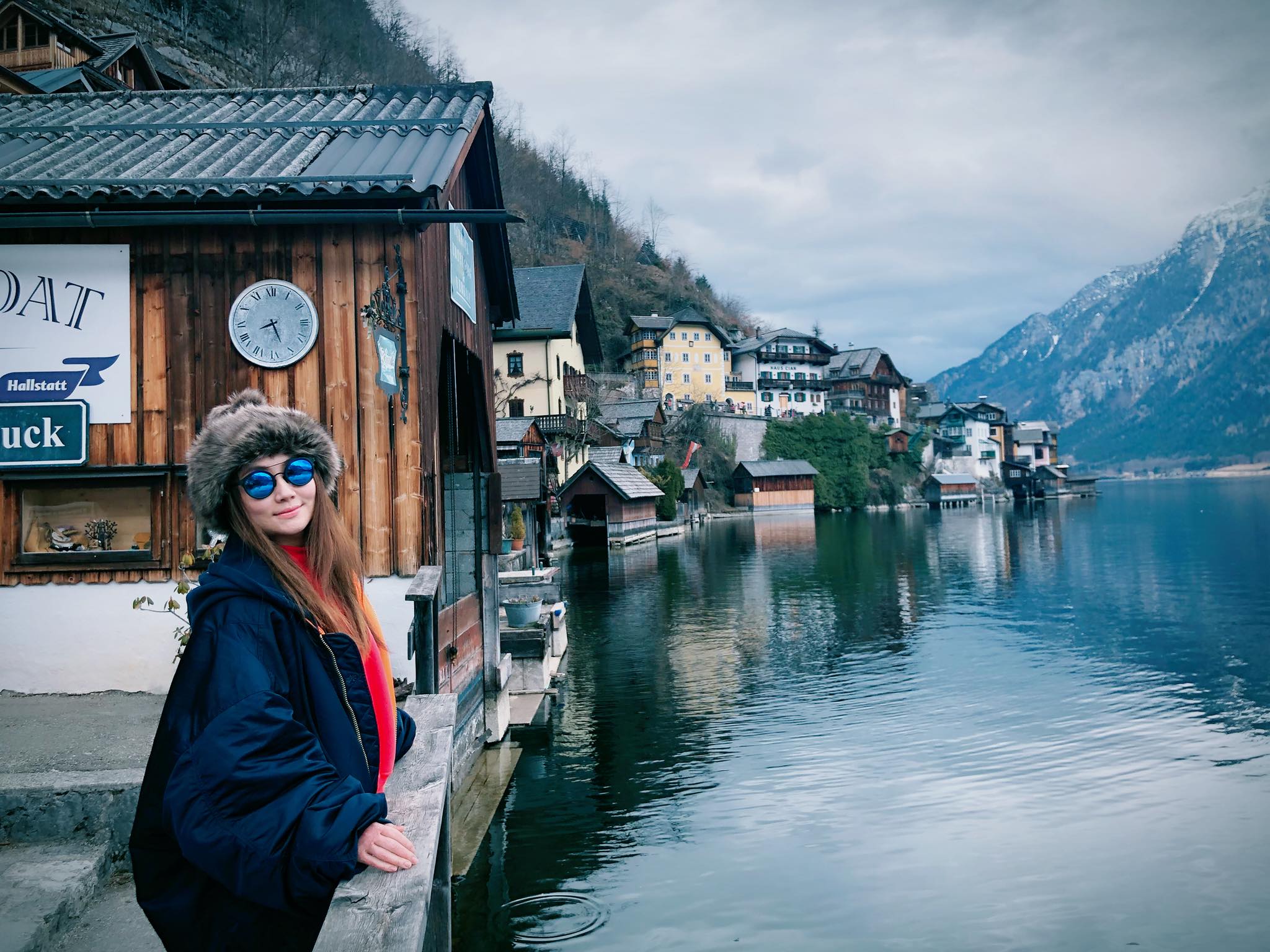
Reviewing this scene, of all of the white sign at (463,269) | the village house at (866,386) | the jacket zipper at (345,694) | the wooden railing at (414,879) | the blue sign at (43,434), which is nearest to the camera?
the wooden railing at (414,879)

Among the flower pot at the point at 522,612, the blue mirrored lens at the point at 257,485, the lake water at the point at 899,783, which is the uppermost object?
the blue mirrored lens at the point at 257,485

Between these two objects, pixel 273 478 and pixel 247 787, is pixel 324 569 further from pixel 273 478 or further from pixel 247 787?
pixel 247 787

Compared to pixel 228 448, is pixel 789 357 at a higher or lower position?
higher

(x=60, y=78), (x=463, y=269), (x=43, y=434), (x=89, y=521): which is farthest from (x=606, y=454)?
(x=43, y=434)

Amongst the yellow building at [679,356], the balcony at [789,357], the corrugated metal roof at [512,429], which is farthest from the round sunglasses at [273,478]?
Answer: the balcony at [789,357]

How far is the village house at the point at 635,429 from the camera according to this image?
5262 cm

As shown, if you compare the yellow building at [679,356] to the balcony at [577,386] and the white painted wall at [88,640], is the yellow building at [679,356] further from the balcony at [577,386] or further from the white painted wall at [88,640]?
the white painted wall at [88,640]

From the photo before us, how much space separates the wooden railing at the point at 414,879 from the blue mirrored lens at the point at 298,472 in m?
0.87

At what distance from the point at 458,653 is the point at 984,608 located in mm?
16198

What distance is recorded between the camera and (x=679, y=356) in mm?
71812

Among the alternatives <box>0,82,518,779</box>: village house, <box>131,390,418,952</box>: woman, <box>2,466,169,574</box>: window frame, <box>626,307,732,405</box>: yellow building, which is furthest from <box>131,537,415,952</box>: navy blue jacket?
<box>626,307,732,405</box>: yellow building

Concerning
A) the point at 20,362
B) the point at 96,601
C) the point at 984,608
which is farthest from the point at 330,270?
the point at 984,608

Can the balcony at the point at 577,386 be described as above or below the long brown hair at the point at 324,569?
above

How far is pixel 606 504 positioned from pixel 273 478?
4061cm
